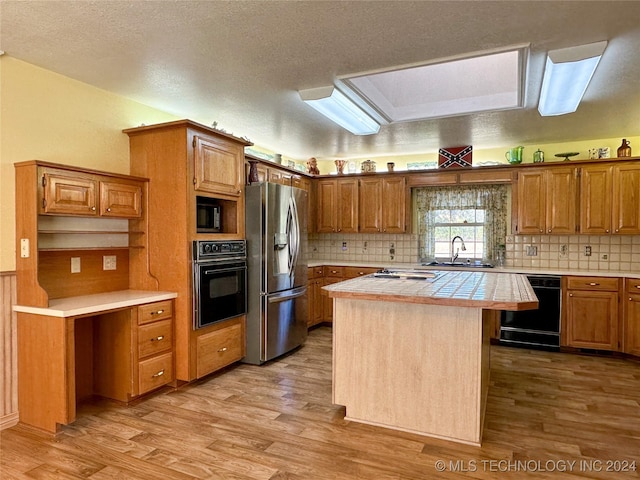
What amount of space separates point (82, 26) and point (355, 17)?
1575mm

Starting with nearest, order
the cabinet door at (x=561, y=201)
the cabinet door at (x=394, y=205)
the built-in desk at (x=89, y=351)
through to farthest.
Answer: the built-in desk at (x=89, y=351)
the cabinet door at (x=561, y=201)
the cabinet door at (x=394, y=205)

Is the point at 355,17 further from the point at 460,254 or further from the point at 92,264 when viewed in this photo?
the point at 460,254

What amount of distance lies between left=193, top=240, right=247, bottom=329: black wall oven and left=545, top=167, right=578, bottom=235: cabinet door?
365cm

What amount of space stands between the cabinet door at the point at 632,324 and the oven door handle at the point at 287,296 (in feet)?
11.4

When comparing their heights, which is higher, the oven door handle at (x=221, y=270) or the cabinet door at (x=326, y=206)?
the cabinet door at (x=326, y=206)

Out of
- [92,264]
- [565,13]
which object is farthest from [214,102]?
[565,13]

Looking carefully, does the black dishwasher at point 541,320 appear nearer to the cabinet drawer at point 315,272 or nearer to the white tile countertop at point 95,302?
the cabinet drawer at point 315,272

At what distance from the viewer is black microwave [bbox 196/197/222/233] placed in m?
3.73

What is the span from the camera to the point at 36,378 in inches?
107

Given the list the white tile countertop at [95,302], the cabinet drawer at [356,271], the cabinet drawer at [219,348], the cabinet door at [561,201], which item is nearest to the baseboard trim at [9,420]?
the white tile countertop at [95,302]

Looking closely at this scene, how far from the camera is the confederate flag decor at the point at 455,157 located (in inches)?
212

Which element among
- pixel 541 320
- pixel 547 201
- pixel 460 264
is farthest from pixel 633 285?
pixel 460 264

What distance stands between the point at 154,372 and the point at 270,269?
139cm

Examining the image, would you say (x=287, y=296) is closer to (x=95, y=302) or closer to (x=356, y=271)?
(x=356, y=271)
